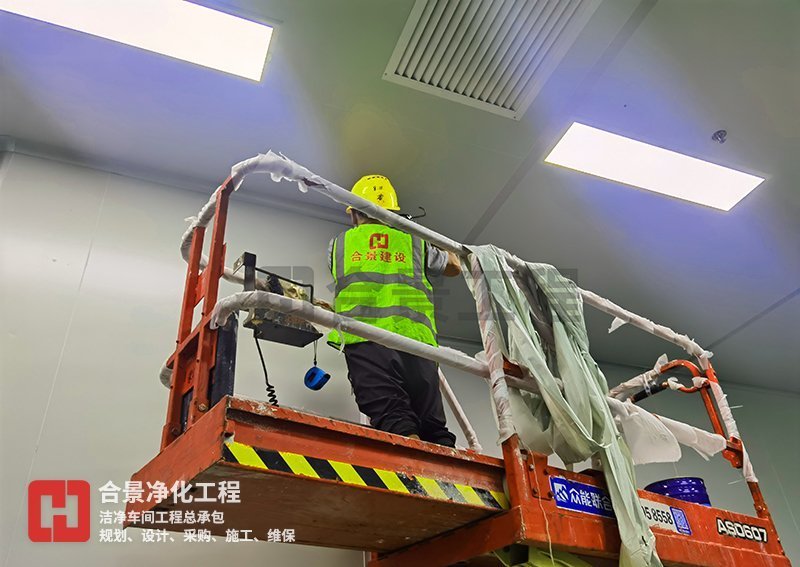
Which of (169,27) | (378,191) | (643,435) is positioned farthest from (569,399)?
(169,27)

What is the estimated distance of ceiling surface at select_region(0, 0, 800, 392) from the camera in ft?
10.5

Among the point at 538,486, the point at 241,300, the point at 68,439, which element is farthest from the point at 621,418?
the point at 68,439

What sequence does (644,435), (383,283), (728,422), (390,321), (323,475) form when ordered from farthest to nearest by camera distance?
(728,422) < (383,283) < (390,321) < (644,435) < (323,475)

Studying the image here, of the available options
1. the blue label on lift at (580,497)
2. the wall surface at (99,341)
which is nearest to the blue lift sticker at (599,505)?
the blue label on lift at (580,497)

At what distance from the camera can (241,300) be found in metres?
1.83

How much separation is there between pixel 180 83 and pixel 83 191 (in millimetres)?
831

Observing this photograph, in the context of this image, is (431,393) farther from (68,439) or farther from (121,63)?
(121,63)

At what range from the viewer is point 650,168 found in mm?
3992

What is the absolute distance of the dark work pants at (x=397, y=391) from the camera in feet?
8.42

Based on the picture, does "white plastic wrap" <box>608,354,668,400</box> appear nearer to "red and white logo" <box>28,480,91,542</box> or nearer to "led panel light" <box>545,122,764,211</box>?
"led panel light" <box>545,122,764,211</box>

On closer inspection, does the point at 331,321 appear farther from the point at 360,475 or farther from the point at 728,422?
the point at 728,422

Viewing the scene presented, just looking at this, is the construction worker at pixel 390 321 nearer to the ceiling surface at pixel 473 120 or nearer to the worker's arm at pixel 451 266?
the worker's arm at pixel 451 266

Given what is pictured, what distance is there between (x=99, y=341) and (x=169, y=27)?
1538 mm

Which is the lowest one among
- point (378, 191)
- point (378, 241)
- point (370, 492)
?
point (370, 492)
